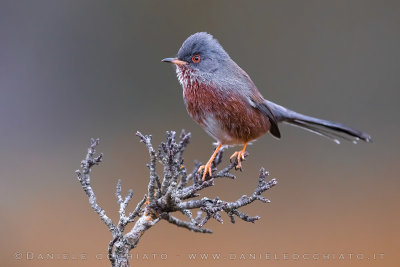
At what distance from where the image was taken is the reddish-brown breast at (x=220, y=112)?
11.6 feet

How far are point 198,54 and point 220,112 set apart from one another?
1.56ft

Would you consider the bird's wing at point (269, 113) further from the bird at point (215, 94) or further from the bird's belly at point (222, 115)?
the bird's belly at point (222, 115)

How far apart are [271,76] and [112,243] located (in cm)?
579

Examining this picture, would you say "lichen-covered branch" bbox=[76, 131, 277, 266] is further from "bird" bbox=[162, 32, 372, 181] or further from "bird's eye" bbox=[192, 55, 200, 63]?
"bird's eye" bbox=[192, 55, 200, 63]

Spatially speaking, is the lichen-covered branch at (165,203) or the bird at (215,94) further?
the bird at (215,94)

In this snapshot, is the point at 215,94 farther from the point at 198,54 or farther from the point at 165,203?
A: the point at 165,203

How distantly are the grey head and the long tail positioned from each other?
71 cm

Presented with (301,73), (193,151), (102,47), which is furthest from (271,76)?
(102,47)

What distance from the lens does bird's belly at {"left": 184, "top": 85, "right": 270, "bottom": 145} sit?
3.54 meters

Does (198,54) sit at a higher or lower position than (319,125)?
higher

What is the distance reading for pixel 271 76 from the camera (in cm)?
776

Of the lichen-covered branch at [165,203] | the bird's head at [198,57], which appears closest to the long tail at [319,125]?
the bird's head at [198,57]

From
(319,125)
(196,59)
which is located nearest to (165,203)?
(196,59)

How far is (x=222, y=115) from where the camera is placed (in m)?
3.55
